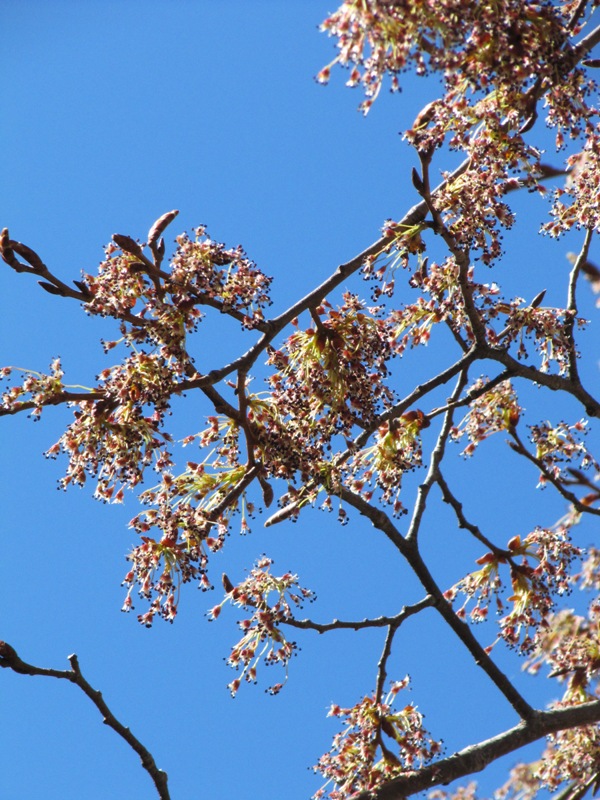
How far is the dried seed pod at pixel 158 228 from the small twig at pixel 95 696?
5.87 ft

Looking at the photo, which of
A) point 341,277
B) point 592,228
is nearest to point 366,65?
point 341,277

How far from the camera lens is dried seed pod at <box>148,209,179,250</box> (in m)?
4.27

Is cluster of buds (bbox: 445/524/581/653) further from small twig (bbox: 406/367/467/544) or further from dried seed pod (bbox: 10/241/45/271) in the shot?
dried seed pod (bbox: 10/241/45/271)

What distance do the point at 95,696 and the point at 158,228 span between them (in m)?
2.01

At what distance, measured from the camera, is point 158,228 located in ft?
14.0

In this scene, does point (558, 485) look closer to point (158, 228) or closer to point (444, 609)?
point (444, 609)

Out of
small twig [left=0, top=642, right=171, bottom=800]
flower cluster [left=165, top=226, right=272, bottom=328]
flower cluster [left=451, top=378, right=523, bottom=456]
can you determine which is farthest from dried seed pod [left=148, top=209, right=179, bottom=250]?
flower cluster [left=451, top=378, right=523, bottom=456]

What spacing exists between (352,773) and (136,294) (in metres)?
2.76

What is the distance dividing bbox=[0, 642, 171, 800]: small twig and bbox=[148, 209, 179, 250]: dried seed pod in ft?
5.87

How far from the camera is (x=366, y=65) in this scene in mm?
3672

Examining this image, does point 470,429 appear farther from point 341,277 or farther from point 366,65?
point 366,65

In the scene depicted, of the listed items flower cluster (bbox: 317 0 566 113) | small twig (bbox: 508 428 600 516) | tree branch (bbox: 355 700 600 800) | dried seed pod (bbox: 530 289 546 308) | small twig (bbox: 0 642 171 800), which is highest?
dried seed pod (bbox: 530 289 546 308)

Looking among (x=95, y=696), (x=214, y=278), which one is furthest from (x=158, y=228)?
(x=95, y=696)

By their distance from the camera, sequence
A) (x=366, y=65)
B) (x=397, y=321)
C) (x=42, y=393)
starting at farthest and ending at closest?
(x=397, y=321), (x=42, y=393), (x=366, y=65)
